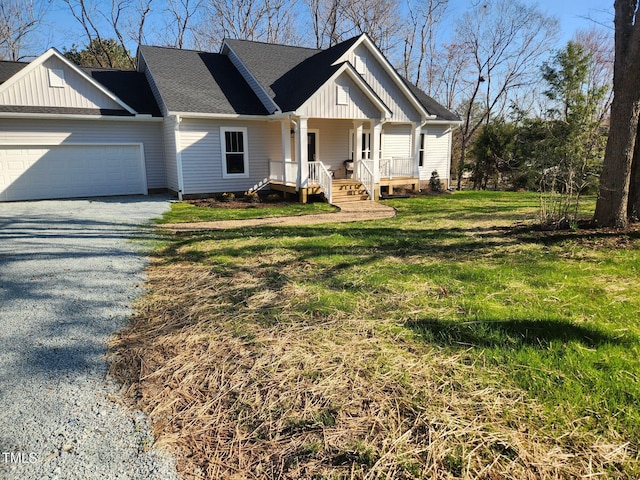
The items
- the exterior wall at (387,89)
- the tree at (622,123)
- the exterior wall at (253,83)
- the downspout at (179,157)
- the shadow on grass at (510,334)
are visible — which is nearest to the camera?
the shadow on grass at (510,334)

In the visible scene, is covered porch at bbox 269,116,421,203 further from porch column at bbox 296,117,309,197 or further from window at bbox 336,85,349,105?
window at bbox 336,85,349,105

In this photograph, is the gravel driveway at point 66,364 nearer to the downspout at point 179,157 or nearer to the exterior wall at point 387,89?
the downspout at point 179,157

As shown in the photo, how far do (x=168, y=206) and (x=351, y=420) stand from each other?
11462 mm

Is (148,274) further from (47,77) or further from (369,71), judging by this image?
(369,71)

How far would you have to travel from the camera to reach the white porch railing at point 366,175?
14641 millimetres

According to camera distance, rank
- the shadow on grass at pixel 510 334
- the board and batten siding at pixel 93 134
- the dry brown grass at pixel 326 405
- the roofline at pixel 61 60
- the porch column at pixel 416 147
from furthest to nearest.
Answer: the porch column at pixel 416 147 → the board and batten siding at pixel 93 134 → the roofline at pixel 61 60 → the shadow on grass at pixel 510 334 → the dry brown grass at pixel 326 405

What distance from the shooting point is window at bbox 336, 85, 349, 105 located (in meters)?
13.8

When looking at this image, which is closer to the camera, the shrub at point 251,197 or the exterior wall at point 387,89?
the shrub at point 251,197

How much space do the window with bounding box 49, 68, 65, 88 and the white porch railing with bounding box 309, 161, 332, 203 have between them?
8.73m

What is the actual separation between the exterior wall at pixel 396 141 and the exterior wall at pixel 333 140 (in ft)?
5.47

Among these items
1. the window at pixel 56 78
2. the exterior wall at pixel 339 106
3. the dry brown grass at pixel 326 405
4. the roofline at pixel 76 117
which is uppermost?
the window at pixel 56 78

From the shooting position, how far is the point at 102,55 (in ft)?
92.7

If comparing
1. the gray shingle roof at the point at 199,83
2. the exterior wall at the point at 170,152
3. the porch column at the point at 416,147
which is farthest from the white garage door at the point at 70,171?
A: the porch column at the point at 416,147

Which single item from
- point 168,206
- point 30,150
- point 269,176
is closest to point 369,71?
point 269,176
